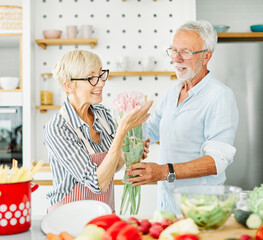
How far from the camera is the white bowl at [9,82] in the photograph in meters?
3.81

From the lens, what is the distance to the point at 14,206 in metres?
1.29

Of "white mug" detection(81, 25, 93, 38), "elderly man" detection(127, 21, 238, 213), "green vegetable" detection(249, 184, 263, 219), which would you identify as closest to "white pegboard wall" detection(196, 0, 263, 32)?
"white mug" detection(81, 25, 93, 38)

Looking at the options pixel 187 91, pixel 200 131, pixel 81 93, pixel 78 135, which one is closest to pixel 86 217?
pixel 78 135

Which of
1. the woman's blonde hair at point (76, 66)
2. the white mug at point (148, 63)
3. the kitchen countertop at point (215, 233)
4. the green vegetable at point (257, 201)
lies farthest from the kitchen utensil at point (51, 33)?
the green vegetable at point (257, 201)

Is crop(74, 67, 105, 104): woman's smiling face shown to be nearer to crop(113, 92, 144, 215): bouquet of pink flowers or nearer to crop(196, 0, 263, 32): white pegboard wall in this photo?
crop(113, 92, 144, 215): bouquet of pink flowers

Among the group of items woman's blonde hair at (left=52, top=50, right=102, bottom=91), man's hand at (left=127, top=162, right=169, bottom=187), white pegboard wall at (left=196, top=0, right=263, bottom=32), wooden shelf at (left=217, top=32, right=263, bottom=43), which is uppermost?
white pegboard wall at (left=196, top=0, right=263, bottom=32)

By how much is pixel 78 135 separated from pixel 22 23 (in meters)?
2.55

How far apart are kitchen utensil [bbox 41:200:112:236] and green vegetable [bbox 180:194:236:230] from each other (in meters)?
0.27

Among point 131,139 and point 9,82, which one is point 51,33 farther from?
point 131,139

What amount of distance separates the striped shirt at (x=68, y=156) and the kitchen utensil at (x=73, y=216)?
22 centimetres

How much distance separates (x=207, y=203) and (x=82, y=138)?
2.49 ft

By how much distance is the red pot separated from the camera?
1.28 m

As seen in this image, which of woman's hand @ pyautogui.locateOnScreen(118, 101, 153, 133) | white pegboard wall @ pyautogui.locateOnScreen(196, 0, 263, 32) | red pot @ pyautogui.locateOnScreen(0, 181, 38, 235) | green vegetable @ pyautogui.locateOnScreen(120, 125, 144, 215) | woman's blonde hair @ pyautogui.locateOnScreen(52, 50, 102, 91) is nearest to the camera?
red pot @ pyautogui.locateOnScreen(0, 181, 38, 235)

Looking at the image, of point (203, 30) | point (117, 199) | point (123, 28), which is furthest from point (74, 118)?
point (123, 28)
